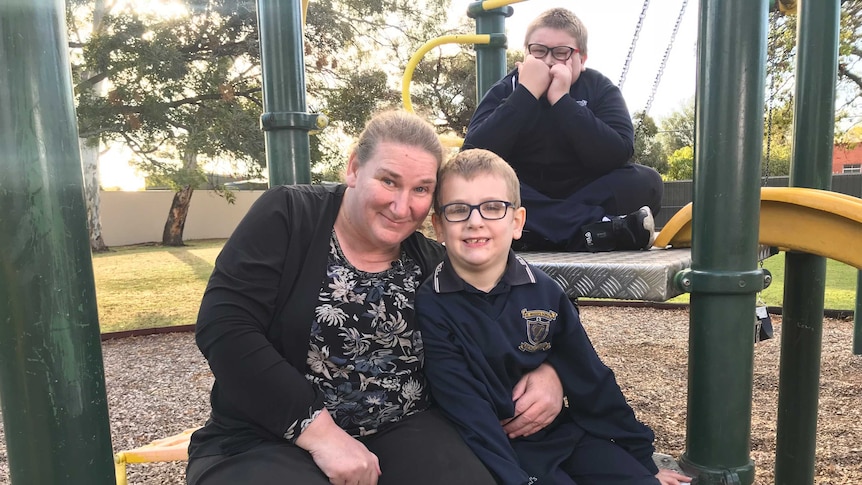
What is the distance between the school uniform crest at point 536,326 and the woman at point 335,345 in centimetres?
7

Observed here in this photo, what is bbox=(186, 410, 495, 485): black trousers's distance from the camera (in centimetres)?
114

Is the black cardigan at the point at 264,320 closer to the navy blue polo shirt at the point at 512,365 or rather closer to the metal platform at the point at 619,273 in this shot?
the navy blue polo shirt at the point at 512,365

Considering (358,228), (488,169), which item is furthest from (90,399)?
(488,169)

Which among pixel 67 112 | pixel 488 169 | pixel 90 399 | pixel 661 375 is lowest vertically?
pixel 661 375

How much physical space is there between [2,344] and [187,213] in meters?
11.3

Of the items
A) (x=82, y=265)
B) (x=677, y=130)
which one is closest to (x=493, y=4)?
(x=82, y=265)

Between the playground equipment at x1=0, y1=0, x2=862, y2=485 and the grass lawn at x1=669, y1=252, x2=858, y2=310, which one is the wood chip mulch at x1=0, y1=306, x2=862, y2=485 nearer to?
the grass lawn at x1=669, y1=252, x2=858, y2=310

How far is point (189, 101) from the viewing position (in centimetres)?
821

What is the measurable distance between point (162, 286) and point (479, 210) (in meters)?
7.61

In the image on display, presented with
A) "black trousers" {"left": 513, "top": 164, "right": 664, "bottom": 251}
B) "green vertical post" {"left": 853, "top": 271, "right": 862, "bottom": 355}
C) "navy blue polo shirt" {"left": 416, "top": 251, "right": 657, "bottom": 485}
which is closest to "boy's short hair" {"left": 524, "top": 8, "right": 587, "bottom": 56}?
"black trousers" {"left": 513, "top": 164, "right": 664, "bottom": 251}

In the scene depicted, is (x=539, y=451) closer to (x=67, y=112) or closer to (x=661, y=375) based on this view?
(x=67, y=112)

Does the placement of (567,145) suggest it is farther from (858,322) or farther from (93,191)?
(93,191)

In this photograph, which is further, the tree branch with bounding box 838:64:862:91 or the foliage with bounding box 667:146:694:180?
the foliage with bounding box 667:146:694:180

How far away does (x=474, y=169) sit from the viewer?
4.42ft
